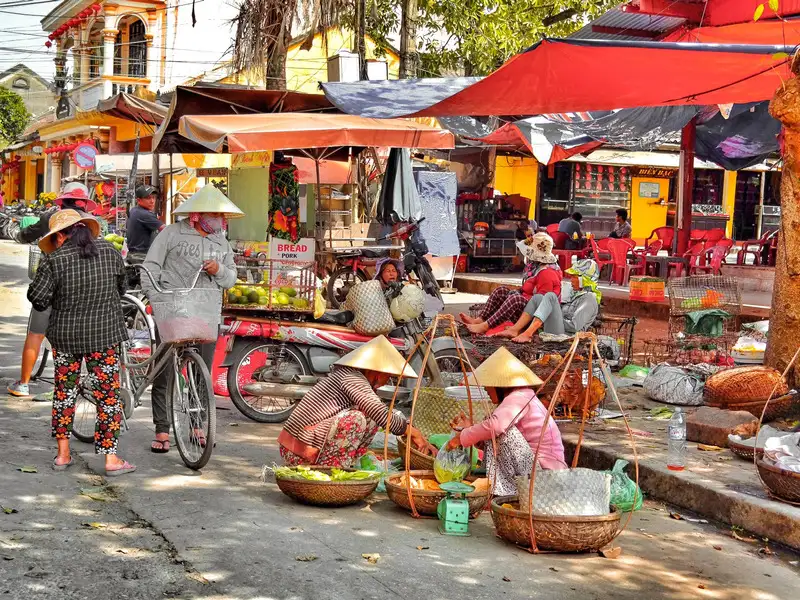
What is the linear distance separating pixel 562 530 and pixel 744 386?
343 cm

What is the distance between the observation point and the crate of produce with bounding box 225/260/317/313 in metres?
8.55

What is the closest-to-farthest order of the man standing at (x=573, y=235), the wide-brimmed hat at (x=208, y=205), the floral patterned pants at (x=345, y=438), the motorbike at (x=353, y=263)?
the floral patterned pants at (x=345, y=438) → the wide-brimmed hat at (x=208, y=205) → the motorbike at (x=353, y=263) → the man standing at (x=573, y=235)

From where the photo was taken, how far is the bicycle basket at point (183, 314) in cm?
641

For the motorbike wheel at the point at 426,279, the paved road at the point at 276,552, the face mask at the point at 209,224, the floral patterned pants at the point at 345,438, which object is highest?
the face mask at the point at 209,224

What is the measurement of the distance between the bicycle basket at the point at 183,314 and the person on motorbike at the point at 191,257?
52 centimetres

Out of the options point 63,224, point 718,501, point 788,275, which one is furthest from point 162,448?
point 788,275

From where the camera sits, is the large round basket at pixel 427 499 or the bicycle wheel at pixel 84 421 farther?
the bicycle wheel at pixel 84 421

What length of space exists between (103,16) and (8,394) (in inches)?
1268

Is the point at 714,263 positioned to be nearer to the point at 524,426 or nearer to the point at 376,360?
the point at 376,360

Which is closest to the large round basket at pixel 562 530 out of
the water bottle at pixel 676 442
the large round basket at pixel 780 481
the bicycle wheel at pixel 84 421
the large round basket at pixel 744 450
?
the large round basket at pixel 780 481

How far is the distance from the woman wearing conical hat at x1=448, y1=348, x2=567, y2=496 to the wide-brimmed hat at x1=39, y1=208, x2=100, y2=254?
2663 millimetres

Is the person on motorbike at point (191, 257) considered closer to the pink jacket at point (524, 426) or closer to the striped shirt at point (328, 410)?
the striped shirt at point (328, 410)

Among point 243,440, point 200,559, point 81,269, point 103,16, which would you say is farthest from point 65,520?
point 103,16

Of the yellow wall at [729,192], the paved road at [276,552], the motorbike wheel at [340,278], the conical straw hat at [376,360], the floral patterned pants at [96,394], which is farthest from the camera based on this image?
the yellow wall at [729,192]
